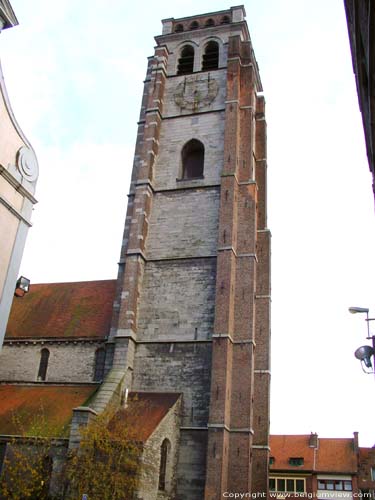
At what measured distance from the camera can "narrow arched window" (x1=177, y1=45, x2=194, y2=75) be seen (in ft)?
103

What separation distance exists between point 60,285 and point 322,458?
24.8 metres

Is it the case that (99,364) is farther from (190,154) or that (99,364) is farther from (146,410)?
(190,154)

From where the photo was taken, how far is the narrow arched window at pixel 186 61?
3141 centimetres

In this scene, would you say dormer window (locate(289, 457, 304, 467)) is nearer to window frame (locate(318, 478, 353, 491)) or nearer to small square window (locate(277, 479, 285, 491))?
small square window (locate(277, 479, 285, 491))

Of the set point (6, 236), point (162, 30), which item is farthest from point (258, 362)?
point (162, 30)

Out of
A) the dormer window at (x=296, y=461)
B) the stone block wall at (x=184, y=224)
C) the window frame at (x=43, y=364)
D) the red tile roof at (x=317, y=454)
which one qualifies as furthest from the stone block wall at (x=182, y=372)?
the dormer window at (x=296, y=461)

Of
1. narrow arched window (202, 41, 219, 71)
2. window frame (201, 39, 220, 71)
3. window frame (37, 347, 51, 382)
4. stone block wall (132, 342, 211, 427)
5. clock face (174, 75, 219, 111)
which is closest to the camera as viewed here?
stone block wall (132, 342, 211, 427)

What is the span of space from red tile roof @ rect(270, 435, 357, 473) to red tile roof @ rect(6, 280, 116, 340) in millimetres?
22609

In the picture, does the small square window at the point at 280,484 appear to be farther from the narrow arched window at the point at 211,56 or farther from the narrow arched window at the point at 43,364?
the narrow arched window at the point at 211,56

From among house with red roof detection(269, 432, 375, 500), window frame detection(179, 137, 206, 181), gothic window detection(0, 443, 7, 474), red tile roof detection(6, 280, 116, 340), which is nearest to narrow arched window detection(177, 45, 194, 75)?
window frame detection(179, 137, 206, 181)

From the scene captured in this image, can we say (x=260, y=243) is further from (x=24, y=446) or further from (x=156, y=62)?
(x=24, y=446)

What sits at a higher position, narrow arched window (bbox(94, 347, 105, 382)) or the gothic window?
narrow arched window (bbox(94, 347, 105, 382))

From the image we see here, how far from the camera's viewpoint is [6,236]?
11.7 meters

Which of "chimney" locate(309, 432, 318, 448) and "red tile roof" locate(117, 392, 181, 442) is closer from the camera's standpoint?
"red tile roof" locate(117, 392, 181, 442)
